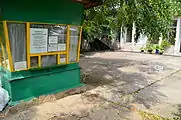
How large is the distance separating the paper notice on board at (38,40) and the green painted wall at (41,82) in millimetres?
496

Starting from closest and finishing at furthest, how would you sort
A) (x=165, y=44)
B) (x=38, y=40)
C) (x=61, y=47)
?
(x=38, y=40), (x=61, y=47), (x=165, y=44)

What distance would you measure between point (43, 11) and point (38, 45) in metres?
0.74

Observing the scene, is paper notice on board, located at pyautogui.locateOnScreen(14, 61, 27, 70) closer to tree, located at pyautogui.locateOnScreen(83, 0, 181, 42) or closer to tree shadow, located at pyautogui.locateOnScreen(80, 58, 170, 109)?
tree shadow, located at pyautogui.locateOnScreen(80, 58, 170, 109)

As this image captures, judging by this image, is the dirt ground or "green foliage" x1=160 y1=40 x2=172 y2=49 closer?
the dirt ground

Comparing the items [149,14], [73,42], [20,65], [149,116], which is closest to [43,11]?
[73,42]

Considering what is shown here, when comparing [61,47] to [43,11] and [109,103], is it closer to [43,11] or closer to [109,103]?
[43,11]

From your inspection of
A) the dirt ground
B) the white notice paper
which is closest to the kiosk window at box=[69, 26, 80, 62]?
the white notice paper

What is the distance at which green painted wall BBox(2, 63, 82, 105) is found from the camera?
12.1ft

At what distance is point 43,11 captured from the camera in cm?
384

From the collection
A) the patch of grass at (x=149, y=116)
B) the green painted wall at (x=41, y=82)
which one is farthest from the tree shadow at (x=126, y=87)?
the green painted wall at (x=41, y=82)

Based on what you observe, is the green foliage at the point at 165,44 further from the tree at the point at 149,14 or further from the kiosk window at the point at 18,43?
the kiosk window at the point at 18,43

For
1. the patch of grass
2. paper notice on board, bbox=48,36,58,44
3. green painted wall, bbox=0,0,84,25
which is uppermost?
green painted wall, bbox=0,0,84,25

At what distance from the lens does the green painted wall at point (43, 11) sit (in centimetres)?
337

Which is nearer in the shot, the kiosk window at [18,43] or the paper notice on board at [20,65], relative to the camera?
the kiosk window at [18,43]
